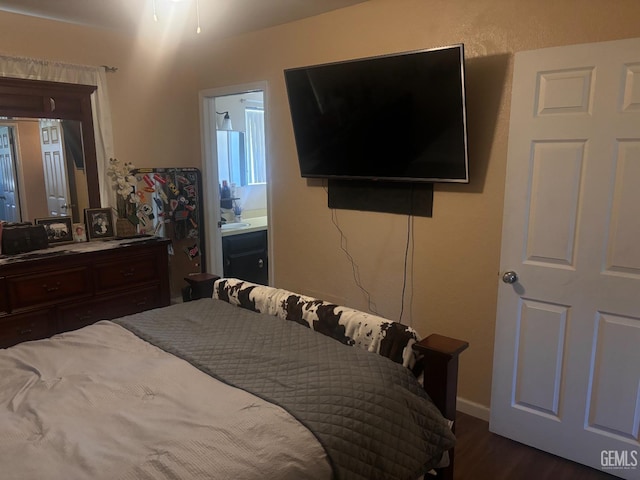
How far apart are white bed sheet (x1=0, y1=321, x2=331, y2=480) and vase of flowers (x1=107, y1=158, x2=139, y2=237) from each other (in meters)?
1.95

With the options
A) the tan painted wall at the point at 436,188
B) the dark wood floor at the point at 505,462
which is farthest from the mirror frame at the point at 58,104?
the dark wood floor at the point at 505,462

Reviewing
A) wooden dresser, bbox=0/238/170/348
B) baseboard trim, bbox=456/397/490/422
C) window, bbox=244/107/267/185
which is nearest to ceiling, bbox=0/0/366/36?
wooden dresser, bbox=0/238/170/348

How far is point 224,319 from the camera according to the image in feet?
7.14

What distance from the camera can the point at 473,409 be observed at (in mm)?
2711

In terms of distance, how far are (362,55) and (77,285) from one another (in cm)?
246

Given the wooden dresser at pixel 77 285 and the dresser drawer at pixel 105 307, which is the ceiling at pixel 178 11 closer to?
the wooden dresser at pixel 77 285

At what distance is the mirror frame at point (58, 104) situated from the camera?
10.3ft

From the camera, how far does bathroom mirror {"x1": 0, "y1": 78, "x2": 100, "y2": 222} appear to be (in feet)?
10.4

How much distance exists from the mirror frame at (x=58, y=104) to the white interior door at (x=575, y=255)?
306 centimetres

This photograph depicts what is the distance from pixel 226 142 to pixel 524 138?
3.55 metres

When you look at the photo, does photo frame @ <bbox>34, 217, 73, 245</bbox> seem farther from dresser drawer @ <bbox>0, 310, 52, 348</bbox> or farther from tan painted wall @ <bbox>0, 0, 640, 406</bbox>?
tan painted wall @ <bbox>0, 0, 640, 406</bbox>

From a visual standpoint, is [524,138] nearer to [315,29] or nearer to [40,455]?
[315,29]

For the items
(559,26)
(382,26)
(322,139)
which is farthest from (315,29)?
(559,26)

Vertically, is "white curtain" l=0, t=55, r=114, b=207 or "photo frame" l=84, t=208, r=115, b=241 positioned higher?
"white curtain" l=0, t=55, r=114, b=207
